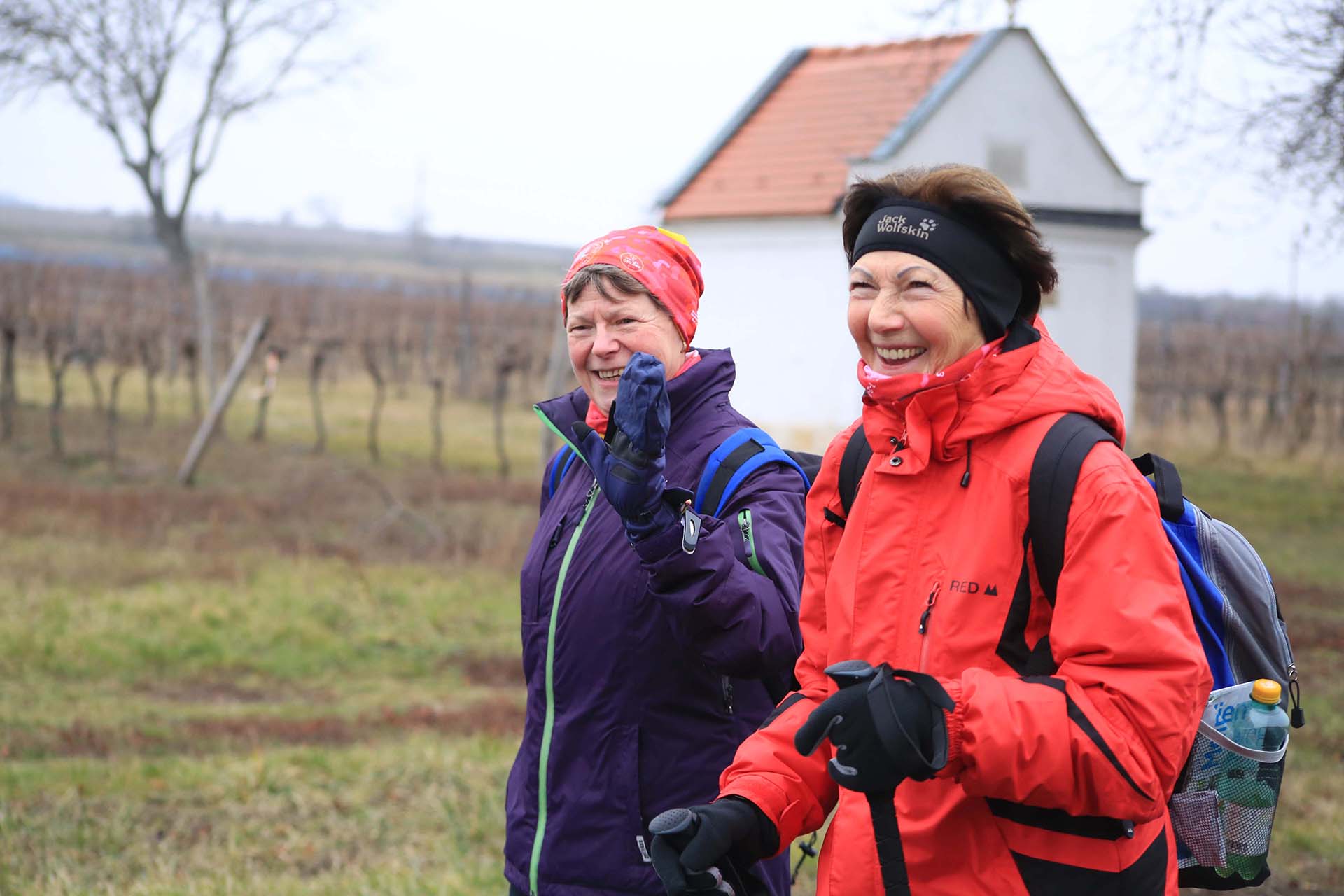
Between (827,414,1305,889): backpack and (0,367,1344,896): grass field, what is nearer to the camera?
(827,414,1305,889): backpack

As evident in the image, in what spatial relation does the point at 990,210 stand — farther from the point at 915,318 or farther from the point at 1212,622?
the point at 1212,622

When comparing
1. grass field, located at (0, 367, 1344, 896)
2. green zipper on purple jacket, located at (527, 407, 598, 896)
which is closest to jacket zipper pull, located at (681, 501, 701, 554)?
green zipper on purple jacket, located at (527, 407, 598, 896)

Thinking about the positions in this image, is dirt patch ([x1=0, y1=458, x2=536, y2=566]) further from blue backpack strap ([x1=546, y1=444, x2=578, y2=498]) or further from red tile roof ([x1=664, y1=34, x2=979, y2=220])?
blue backpack strap ([x1=546, y1=444, x2=578, y2=498])

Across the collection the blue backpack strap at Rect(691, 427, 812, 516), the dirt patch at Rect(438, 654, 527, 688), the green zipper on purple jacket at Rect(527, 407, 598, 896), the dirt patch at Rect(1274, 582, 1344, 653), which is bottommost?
the dirt patch at Rect(438, 654, 527, 688)

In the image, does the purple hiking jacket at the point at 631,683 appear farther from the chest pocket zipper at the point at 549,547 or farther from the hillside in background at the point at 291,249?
the hillside in background at the point at 291,249

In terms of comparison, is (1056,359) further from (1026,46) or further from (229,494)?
(1026,46)

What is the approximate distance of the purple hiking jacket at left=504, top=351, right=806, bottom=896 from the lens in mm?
2146

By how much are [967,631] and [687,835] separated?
0.51 meters

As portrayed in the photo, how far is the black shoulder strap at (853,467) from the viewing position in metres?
1.90

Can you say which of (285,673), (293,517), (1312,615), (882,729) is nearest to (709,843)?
(882,729)

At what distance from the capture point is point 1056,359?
5.75 ft

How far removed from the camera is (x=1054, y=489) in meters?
1.60

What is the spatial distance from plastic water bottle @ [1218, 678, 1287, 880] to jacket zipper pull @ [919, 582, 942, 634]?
0.49 meters

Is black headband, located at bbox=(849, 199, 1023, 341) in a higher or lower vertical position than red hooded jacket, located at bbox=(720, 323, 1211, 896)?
higher
